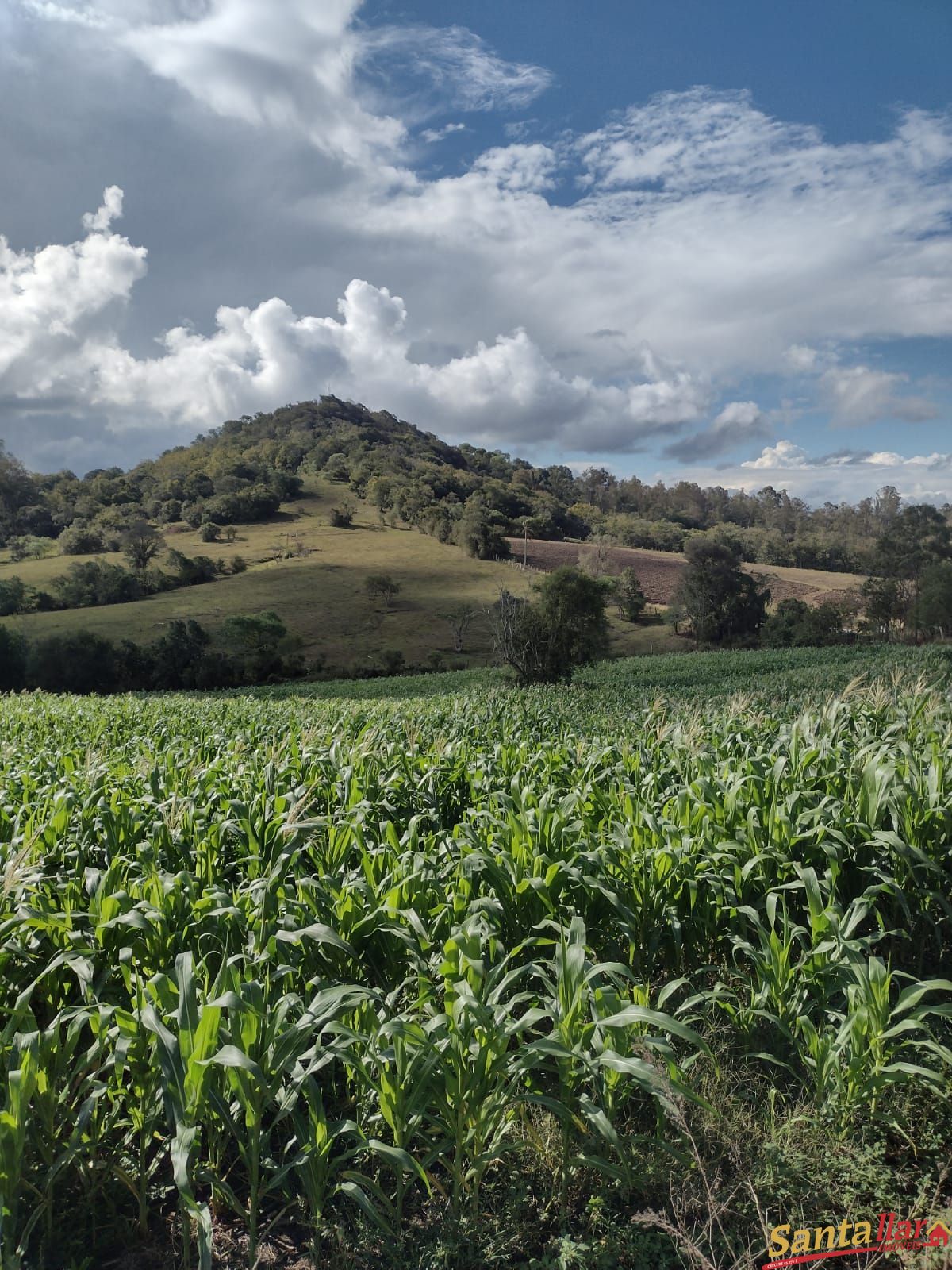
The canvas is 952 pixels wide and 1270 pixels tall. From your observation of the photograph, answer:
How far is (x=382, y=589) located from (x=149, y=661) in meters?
20.8

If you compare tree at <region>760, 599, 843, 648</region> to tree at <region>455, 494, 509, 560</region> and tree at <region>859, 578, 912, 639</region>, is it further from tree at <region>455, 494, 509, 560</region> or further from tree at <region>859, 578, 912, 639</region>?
tree at <region>455, 494, 509, 560</region>

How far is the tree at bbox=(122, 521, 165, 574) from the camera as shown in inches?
2589

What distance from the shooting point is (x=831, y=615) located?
54031 millimetres

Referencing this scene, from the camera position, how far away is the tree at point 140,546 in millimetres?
65750

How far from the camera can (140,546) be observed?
219 ft

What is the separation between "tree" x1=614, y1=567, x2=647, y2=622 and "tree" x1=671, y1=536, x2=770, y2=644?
3.43 m

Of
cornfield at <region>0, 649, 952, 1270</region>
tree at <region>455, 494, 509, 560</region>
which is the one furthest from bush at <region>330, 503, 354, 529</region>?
cornfield at <region>0, 649, 952, 1270</region>

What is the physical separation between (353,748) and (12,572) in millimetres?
67911

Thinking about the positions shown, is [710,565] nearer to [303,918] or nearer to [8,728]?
[8,728]

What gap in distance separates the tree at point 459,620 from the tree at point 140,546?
2770cm

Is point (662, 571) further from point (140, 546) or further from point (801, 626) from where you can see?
point (140, 546)

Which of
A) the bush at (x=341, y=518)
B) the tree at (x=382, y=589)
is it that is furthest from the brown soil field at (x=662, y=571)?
the bush at (x=341, y=518)

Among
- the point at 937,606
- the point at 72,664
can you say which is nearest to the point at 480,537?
the point at 937,606

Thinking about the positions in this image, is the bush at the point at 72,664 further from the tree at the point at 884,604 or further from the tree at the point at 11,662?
the tree at the point at 884,604
